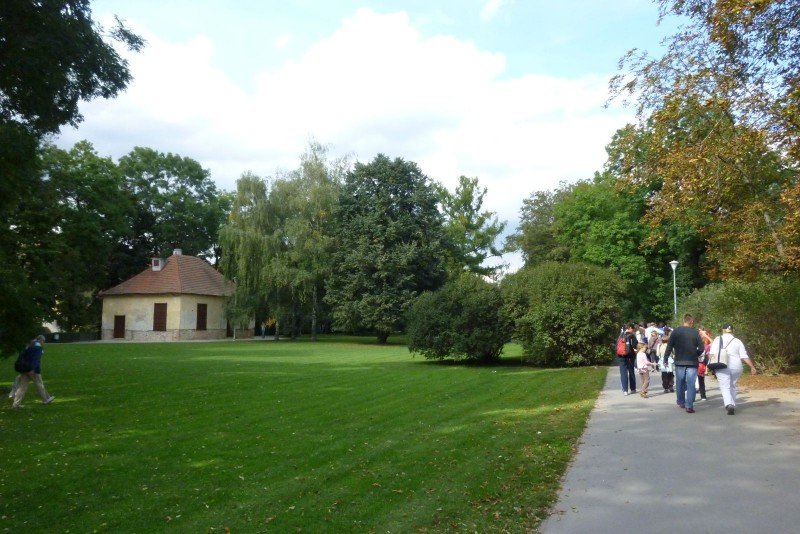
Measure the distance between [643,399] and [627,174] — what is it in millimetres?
5850

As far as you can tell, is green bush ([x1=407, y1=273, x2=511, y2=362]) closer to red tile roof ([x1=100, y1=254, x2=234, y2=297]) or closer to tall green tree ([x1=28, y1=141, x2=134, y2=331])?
tall green tree ([x1=28, y1=141, x2=134, y2=331])

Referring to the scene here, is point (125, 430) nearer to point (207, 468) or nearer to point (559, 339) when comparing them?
point (207, 468)

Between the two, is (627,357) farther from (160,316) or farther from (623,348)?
(160,316)

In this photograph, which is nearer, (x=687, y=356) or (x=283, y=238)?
(x=687, y=356)

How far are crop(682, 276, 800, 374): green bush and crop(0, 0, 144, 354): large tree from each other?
18.1 metres

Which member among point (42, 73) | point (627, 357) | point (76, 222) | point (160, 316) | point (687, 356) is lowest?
point (627, 357)

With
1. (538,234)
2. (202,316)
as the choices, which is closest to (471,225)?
(538,234)

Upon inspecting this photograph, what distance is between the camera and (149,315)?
57.2m

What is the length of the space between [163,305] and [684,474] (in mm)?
54488

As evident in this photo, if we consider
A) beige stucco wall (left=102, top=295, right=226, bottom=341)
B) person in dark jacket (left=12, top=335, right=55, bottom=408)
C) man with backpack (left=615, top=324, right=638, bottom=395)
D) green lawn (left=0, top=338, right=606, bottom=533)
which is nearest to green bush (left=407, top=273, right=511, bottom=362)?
green lawn (left=0, top=338, right=606, bottom=533)

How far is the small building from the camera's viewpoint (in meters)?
56.9

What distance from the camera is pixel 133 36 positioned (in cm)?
1493

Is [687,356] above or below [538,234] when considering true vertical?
below

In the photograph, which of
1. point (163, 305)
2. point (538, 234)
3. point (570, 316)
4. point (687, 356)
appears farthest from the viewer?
point (538, 234)
